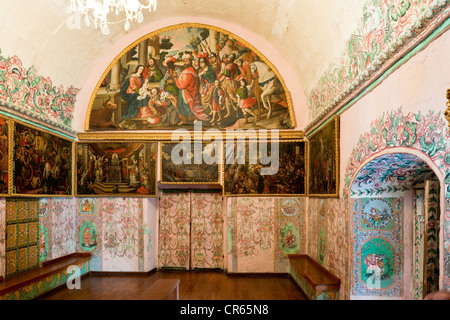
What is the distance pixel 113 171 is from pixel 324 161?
6752 millimetres

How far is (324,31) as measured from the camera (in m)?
7.97

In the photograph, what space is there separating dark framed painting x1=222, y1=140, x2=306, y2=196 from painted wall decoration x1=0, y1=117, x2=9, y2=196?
6116 millimetres

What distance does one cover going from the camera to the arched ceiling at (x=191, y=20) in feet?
25.0

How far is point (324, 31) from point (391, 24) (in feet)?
9.27

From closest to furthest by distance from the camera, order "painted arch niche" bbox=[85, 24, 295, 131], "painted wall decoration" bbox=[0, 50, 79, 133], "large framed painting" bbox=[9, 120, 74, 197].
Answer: "painted wall decoration" bbox=[0, 50, 79, 133] → "large framed painting" bbox=[9, 120, 74, 197] → "painted arch niche" bbox=[85, 24, 295, 131]

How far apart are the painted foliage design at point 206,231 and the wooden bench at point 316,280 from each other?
117 inches


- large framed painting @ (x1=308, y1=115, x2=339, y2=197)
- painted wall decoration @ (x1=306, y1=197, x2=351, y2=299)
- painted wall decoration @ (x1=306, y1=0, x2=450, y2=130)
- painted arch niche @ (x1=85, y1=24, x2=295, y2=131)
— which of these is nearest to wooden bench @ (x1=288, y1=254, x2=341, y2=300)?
painted wall decoration @ (x1=306, y1=197, x2=351, y2=299)

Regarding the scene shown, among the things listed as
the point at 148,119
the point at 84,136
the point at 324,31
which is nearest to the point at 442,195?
the point at 324,31

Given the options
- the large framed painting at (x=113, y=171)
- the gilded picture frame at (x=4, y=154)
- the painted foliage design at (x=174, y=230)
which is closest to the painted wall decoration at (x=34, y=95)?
the gilded picture frame at (x=4, y=154)

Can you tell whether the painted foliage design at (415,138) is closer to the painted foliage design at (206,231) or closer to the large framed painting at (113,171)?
the painted foliage design at (206,231)

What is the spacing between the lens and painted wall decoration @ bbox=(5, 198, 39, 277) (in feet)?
27.6

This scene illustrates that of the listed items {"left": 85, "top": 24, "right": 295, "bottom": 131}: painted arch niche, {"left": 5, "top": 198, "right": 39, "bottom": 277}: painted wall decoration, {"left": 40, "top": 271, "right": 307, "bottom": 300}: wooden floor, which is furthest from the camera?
{"left": 85, "top": 24, "right": 295, "bottom": 131}: painted arch niche

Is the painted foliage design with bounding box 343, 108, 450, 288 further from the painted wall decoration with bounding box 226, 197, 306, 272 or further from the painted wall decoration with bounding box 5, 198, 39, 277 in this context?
the painted wall decoration with bounding box 5, 198, 39, 277
